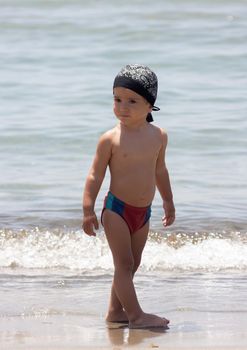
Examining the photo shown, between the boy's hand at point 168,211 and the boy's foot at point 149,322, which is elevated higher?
the boy's hand at point 168,211

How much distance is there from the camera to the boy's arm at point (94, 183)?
15.4 ft

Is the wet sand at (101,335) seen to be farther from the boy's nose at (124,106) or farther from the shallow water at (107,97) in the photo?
the shallow water at (107,97)

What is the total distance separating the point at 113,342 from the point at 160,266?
6.14 feet

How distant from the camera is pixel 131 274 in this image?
4754 mm

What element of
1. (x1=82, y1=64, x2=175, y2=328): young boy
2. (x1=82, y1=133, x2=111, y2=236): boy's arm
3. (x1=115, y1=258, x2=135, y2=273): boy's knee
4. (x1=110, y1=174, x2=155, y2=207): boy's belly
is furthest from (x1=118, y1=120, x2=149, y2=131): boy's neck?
(x1=115, y1=258, x2=135, y2=273): boy's knee

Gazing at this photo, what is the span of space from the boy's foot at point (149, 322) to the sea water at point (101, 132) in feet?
1.36

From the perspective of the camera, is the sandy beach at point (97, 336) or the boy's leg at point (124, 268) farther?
the boy's leg at point (124, 268)

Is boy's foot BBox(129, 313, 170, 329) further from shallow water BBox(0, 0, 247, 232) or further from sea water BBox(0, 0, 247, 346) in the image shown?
shallow water BBox(0, 0, 247, 232)

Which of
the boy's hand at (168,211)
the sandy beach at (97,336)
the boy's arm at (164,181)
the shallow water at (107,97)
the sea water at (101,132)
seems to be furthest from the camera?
the shallow water at (107,97)

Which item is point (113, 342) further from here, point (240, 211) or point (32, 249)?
point (240, 211)

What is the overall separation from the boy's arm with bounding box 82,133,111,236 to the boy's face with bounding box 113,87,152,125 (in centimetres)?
12

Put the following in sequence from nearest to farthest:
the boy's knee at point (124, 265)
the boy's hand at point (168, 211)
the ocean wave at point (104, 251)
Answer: the boy's knee at point (124, 265), the boy's hand at point (168, 211), the ocean wave at point (104, 251)

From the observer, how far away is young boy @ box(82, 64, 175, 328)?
471 cm

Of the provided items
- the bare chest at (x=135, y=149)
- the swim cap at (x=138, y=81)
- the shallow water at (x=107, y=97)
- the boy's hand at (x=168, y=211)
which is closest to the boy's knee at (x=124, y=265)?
the boy's hand at (x=168, y=211)
